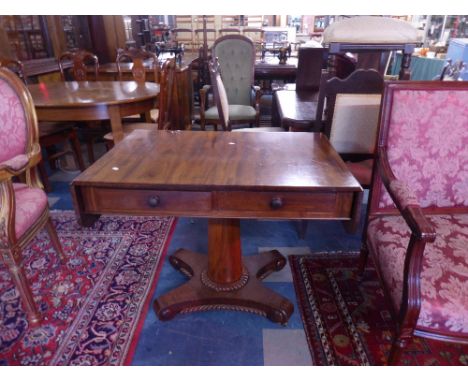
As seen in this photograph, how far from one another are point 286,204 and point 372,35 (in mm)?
1231

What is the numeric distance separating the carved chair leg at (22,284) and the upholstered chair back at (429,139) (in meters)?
1.45

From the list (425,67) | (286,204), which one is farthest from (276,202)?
(425,67)

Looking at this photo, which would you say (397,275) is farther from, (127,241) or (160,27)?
(160,27)

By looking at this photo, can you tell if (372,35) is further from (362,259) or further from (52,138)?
(52,138)

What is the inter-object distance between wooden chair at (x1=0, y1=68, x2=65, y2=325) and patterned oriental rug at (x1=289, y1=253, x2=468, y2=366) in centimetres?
119

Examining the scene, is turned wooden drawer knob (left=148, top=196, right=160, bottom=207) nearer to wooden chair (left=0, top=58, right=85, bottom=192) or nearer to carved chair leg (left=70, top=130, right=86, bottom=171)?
wooden chair (left=0, top=58, right=85, bottom=192)

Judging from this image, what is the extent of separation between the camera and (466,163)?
4.19 ft

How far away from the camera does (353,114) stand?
173 cm

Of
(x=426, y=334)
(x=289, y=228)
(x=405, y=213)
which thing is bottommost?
(x=289, y=228)

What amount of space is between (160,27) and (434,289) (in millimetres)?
6930

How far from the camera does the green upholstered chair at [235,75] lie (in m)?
3.63

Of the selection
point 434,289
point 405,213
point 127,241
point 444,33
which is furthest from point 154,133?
point 444,33

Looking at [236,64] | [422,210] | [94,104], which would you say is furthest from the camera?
[236,64]

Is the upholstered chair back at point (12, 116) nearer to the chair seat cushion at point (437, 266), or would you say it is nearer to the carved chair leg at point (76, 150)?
the carved chair leg at point (76, 150)
